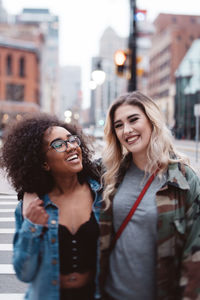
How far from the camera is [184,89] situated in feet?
210

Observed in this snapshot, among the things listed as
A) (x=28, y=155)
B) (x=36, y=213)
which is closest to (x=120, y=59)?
(x=28, y=155)

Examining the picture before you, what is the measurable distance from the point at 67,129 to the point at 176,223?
3.53 feet

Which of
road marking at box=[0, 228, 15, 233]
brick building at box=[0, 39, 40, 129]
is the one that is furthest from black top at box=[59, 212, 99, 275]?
brick building at box=[0, 39, 40, 129]

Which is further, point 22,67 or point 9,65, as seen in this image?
point 22,67

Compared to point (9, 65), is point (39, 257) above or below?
below

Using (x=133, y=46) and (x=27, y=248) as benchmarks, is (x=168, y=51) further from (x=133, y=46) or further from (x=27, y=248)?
(x=27, y=248)

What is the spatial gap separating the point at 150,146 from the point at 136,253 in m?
0.72

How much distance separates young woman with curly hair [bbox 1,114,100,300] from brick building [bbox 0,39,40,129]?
205ft

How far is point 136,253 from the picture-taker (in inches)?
94.3

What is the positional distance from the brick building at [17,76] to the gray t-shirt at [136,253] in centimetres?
6303

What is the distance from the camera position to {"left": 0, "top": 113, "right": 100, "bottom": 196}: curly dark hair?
8.47ft

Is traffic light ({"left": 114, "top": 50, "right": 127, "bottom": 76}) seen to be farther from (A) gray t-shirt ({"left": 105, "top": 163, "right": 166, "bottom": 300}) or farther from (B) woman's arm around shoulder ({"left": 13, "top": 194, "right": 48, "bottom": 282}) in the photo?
(B) woman's arm around shoulder ({"left": 13, "top": 194, "right": 48, "bottom": 282})

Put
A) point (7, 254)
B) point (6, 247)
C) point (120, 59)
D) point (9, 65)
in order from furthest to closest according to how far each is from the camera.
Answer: point (9, 65) → point (120, 59) → point (6, 247) → point (7, 254)

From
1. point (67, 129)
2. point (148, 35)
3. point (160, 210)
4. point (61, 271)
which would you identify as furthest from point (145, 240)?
point (148, 35)
